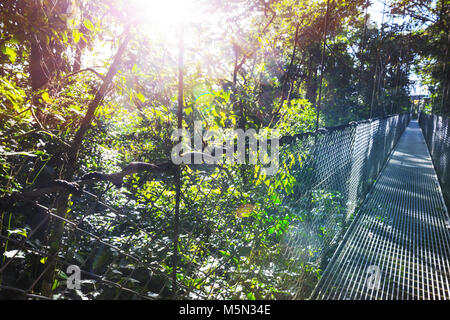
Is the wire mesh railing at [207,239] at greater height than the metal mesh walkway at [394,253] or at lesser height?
greater

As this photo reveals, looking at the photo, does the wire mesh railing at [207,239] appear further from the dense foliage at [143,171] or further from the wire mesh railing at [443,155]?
the wire mesh railing at [443,155]

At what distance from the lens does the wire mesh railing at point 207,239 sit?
1659mm

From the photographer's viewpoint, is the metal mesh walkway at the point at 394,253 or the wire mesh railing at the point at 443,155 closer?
the metal mesh walkway at the point at 394,253

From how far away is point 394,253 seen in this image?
295 cm

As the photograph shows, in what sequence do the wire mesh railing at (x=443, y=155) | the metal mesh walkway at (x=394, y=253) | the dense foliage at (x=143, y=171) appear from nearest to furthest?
the dense foliage at (x=143, y=171), the metal mesh walkway at (x=394, y=253), the wire mesh railing at (x=443, y=155)

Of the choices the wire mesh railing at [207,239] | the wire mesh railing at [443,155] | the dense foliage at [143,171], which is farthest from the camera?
the wire mesh railing at [443,155]

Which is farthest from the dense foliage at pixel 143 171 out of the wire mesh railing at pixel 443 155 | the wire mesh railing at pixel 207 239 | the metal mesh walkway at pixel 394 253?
the wire mesh railing at pixel 443 155

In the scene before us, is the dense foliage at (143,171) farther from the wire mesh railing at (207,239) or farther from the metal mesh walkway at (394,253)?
the metal mesh walkway at (394,253)

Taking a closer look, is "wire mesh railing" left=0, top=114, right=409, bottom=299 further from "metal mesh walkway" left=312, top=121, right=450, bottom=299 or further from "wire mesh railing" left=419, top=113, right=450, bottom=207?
"wire mesh railing" left=419, top=113, right=450, bottom=207

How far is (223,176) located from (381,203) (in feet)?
12.7

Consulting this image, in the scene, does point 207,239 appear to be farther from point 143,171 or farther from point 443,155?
point 443,155

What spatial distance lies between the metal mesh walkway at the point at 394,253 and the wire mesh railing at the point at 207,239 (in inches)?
10.7
